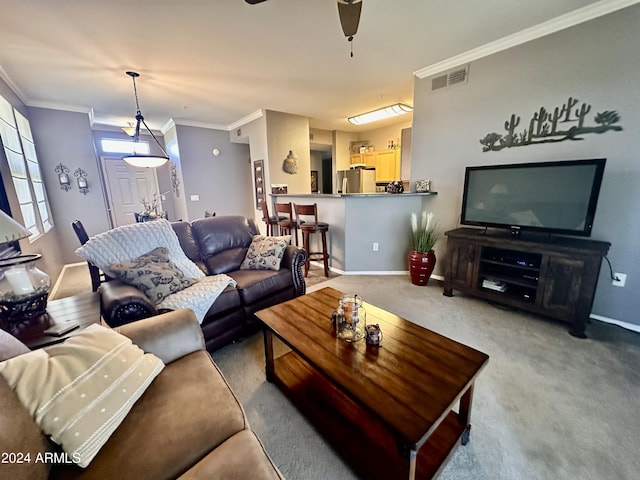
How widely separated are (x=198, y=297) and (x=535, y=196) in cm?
301

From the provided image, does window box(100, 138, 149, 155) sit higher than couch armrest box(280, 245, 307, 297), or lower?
higher

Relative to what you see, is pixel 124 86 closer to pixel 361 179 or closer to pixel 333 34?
pixel 333 34

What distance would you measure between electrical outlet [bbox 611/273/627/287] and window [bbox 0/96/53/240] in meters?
5.81

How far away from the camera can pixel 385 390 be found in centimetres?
104

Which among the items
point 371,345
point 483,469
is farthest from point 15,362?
point 483,469

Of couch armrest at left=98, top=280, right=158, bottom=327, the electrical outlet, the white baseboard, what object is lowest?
the white baseboard

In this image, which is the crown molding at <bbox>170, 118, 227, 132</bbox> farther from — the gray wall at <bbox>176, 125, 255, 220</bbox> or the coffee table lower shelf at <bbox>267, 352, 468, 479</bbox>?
the coffee table lower shelf at <bbox>267, 352, 468, 479</bbox>

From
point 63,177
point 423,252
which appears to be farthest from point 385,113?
point 63,177

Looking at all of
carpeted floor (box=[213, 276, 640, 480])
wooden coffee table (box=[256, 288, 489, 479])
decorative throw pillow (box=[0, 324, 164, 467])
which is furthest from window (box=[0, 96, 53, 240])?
wooden coffee table (box=[256, 288, 489, 479])

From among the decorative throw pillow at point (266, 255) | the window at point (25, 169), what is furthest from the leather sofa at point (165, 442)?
the window at point (25, 169)

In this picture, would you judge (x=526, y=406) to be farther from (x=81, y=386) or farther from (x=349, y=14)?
(x=349, y=14)

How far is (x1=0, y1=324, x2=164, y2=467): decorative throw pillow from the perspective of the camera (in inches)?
30.3

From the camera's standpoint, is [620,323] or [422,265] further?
[422,265]

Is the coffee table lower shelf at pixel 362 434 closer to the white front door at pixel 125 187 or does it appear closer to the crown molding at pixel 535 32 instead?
the crown molding at pixel 535 32
